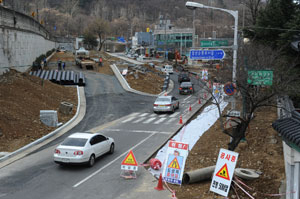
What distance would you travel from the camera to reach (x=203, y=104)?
34375mm

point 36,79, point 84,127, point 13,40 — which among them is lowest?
point 84,127

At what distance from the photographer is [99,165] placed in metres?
15.5

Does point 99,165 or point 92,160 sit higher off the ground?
point 92,160

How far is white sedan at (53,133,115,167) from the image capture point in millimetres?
14484

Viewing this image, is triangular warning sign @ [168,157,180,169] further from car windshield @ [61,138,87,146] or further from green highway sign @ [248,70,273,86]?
car windshield @ [61,138,87,146]

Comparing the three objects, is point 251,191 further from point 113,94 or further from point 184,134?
point 113,94

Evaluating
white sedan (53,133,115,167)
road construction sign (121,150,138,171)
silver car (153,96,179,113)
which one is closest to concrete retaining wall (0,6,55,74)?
silver car (153,96,179,113)

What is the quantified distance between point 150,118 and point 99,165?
12534 mm

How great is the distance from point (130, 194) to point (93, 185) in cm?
180

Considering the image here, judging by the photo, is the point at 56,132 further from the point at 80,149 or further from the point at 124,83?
the point at 124,83

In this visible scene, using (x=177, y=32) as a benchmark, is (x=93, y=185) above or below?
below

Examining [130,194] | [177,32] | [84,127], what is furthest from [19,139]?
[177,32]

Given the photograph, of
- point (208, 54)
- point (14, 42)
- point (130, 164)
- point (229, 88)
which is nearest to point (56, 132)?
point (130, 164)

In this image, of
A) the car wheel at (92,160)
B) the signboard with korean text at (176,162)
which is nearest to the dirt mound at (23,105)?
the car wheel at (92,160)
